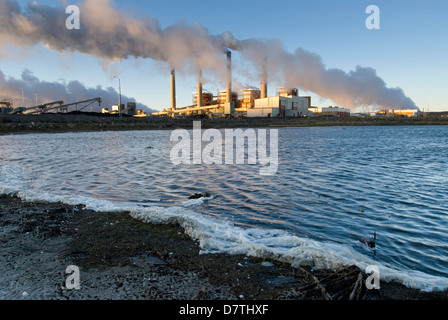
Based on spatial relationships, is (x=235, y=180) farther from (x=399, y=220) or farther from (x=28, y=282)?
(x=28, y=282)

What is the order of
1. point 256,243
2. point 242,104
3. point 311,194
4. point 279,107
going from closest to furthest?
point 256,243 < point 311,194 < point 279,107 < point 242,104

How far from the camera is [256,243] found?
6566 millimetres

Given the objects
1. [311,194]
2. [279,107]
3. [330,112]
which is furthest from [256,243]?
[330,112]

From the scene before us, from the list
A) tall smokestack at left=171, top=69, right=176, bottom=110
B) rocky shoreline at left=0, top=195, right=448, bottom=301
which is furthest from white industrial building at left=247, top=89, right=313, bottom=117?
rocky shoreline at left=0, top=195, right=448, bottom=301

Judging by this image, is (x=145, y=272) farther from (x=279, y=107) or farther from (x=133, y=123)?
(x=279, y=107)

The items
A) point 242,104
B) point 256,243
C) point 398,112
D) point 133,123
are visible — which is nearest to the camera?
point 256,243

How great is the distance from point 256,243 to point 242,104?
146 meters

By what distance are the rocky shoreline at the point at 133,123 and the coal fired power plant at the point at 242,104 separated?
598 inches

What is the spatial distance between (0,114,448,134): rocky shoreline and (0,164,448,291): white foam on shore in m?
56.6

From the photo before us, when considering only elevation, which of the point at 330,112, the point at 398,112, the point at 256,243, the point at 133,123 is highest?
the point at 398,112

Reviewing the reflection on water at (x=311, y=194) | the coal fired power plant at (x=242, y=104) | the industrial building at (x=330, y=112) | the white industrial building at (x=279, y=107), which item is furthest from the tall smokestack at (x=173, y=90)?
the reflection on water at (x=311, y=194)

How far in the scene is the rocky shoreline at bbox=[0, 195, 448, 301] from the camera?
4312 millimetres
